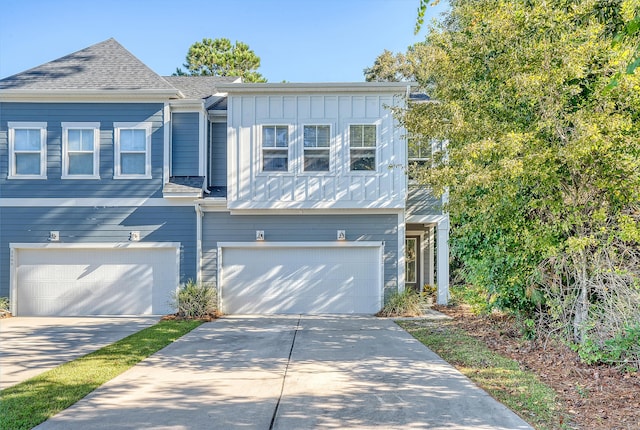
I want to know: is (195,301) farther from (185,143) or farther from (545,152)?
(545,152)

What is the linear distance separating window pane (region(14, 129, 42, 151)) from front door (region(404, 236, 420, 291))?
12.0 m

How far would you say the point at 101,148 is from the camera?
11.7 meters

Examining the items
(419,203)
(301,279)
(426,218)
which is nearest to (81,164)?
(301,279)

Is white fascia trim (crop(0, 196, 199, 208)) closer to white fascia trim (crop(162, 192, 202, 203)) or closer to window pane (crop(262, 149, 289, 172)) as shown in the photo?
white fascia trim (crop(162, 192, 202, 203))

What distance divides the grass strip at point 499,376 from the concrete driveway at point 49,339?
6.14 metres

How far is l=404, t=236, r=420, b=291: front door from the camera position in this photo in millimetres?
15595

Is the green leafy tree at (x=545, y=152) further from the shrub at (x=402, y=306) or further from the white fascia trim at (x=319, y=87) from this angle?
the shrub at (x=402, y=306)

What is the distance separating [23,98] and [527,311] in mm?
13298

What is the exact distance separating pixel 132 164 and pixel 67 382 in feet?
24.2

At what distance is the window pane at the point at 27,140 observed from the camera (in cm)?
1170

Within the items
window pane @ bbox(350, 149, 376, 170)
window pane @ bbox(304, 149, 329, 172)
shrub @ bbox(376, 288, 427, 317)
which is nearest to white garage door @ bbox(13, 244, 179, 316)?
window pane @ bbox(304, 149, 329, 172)

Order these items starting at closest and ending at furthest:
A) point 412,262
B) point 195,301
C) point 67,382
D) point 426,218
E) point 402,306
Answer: point 67,382, point 195,301, point 402,306, point 426,218, point 412,262

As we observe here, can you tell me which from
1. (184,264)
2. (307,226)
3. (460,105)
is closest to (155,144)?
(184,264)

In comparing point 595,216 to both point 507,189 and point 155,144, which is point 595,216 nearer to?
point 507,189
